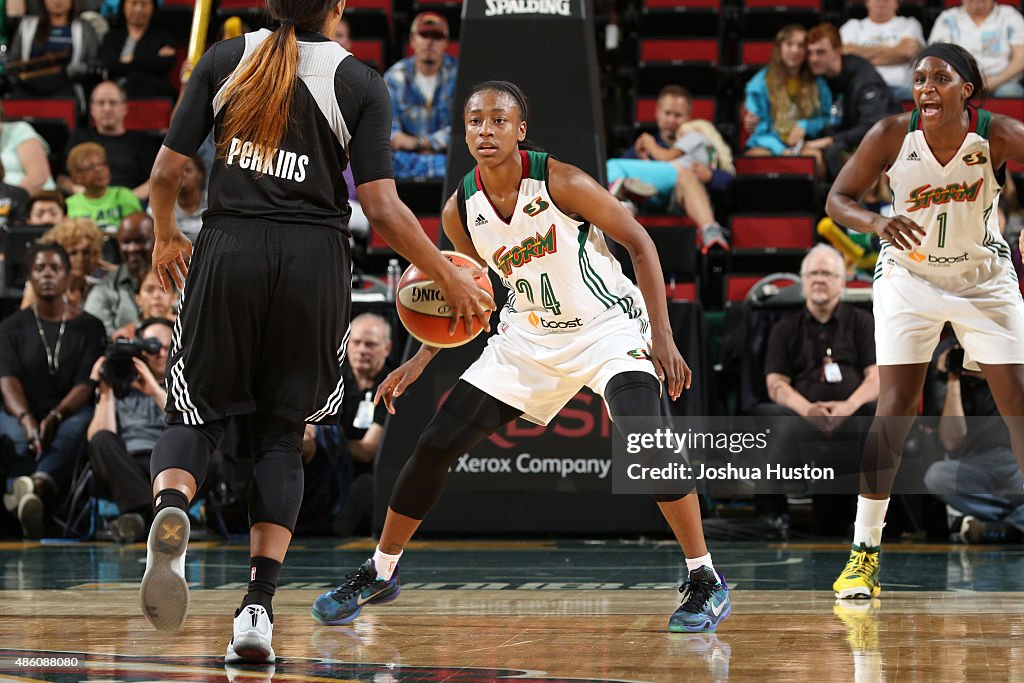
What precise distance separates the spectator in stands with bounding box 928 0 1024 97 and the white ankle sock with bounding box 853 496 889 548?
6.48 m

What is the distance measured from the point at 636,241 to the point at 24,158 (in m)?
7.22

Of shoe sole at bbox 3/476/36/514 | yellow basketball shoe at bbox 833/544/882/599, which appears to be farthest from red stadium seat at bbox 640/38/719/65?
yellow basketball shoe at bbox 833/544/882/599

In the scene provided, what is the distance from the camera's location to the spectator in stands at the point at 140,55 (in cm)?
1148

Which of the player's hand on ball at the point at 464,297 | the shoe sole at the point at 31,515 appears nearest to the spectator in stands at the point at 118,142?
the shoe sole at the point at 31,515

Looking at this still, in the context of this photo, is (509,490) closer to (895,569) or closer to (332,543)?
(332,543)

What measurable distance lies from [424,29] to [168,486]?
7199 millimetres

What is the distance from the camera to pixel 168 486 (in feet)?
11.2

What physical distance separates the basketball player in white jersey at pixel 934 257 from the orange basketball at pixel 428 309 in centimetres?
167

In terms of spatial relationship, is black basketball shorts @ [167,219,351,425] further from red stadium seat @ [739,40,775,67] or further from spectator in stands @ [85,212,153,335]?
red stadium seat @ [739,40,775,67]

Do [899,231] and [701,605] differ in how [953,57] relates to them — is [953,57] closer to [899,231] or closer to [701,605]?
[899,231]

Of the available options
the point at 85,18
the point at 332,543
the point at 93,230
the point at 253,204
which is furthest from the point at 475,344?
the point at 85,18

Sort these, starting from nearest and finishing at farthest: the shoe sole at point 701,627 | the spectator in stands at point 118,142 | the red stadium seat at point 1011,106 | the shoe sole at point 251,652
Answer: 1. the shoe sole at point 251,652
2. the shoe sole at point 701,627
3. the red stadium seat at point 1011,106
4. the spectator in stands at point 118,142

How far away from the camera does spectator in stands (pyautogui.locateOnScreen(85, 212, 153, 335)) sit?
341 inches

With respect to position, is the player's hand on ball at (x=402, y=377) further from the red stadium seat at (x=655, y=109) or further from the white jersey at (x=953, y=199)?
the red stadium seat at (x=655, y=109)
